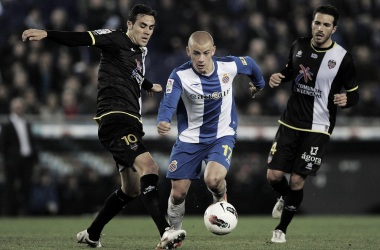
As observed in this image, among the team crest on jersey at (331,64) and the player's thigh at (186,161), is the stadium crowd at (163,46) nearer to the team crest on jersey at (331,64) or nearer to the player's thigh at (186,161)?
the player's thigh at (186,161)

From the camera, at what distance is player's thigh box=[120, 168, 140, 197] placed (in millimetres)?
6000

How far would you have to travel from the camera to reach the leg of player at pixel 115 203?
6.02 m

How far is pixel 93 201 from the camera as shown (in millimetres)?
11688

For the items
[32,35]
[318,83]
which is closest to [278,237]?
[318,83]

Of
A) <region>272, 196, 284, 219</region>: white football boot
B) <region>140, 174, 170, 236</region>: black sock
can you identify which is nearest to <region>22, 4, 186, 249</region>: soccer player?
<region>140, 174, 170, 236</region>: black sock

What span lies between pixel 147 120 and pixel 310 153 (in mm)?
5357

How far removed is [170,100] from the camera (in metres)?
6.06

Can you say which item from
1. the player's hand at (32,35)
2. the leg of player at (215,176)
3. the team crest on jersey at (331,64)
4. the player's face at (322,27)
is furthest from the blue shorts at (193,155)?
the player's hand at (32,35)

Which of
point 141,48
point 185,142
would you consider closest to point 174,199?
point 185,142

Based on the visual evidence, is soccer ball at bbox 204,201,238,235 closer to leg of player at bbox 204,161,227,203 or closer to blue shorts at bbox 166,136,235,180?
leg of player at bbox 204,161,227,203

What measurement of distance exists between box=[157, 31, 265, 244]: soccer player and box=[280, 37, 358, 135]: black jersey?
2.37ft

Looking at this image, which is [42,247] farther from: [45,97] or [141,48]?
[45,97]

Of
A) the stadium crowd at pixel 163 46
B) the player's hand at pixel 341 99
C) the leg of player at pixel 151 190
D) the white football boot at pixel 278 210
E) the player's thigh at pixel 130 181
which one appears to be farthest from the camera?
the stadium crowd at pixel 163 46

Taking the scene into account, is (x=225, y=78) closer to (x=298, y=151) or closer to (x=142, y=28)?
(x=142, y=28)
